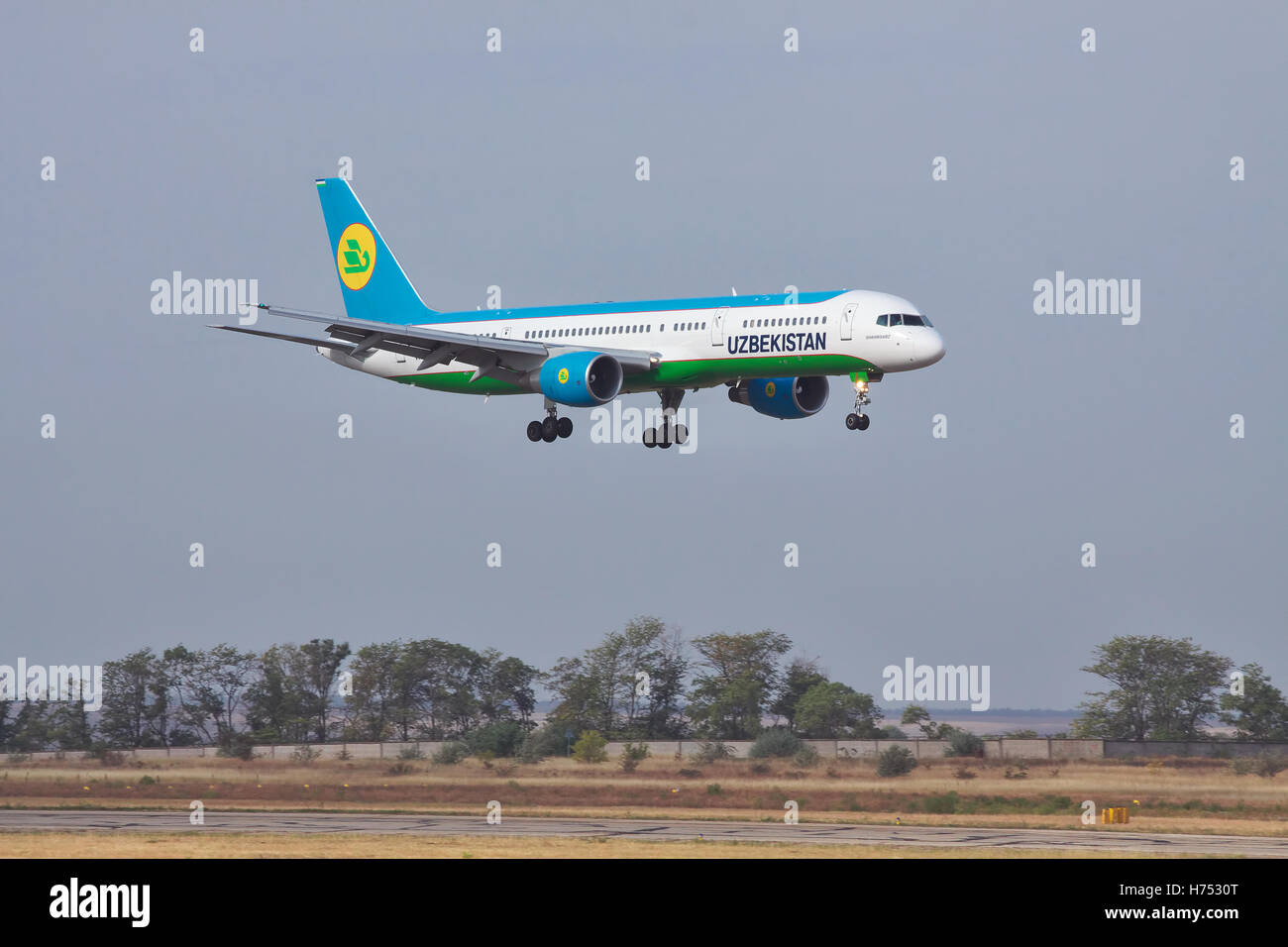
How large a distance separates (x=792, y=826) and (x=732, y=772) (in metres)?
14.2

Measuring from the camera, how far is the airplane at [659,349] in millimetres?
53656

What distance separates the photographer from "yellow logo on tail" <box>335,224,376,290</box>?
73375 millimetres

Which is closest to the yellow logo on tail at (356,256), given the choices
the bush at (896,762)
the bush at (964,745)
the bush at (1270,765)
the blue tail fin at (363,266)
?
the blue tail fin at (363,266)

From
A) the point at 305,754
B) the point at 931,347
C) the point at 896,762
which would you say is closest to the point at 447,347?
the point at 931,347

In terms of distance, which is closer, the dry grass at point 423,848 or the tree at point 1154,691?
the dry grass at point 423,848

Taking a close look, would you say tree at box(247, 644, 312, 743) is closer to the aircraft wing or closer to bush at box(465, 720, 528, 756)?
bush at box(465, 720, 528, 756)

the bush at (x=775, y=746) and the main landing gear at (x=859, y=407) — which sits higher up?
the main landing gear at (x=859, y=407)

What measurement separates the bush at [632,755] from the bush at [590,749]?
84cm

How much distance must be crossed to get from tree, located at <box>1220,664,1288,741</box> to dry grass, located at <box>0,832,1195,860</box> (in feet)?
159

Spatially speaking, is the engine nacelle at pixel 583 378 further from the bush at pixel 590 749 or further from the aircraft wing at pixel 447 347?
the bush at pixel 590 749

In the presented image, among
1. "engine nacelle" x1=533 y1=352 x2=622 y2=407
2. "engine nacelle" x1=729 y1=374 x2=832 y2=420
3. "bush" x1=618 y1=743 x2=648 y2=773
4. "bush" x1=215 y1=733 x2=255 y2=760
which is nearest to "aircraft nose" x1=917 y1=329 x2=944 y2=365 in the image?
"engine nacelle" x1=729 y1=374 x2=832 y2=420

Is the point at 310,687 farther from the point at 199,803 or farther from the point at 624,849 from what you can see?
the point at 624,849

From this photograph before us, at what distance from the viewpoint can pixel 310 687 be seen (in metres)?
85.8
